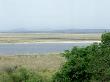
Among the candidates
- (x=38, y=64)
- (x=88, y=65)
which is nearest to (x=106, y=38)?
(x=88, y=65)

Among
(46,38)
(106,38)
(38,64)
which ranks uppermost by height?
(106,38)

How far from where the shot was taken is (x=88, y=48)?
1317cm

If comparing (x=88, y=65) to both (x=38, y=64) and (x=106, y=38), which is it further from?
(x=38, y=64)

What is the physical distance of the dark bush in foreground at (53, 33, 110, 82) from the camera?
11734mm

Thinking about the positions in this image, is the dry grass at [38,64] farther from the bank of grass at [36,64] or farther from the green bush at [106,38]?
the green bush at [106,38]

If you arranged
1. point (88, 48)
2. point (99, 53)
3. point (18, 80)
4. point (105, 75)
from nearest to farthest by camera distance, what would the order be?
1. point (105, 75)
2. point (99, 53)
3. point (88, 48)
4. point (18, 80)

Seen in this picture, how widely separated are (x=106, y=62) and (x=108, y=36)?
1281mm

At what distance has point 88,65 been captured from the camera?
12.1 meters

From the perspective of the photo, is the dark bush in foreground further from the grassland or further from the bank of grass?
the grassland

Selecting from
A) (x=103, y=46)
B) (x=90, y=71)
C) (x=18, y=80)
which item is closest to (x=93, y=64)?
(x=90, y=71)

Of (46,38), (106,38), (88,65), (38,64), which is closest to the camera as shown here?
(88,65)

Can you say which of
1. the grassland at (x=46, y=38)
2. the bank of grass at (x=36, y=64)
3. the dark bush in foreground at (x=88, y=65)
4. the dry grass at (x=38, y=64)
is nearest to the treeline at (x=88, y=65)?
the dark bush in foreground at (x=88, y=65)

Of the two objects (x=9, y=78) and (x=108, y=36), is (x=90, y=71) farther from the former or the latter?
(x=9, y=78)

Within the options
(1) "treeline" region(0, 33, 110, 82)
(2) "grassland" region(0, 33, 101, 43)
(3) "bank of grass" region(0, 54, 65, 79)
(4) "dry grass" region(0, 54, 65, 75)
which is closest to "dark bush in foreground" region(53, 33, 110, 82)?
(1) "treeline" region(0, 33, 110, 82)
